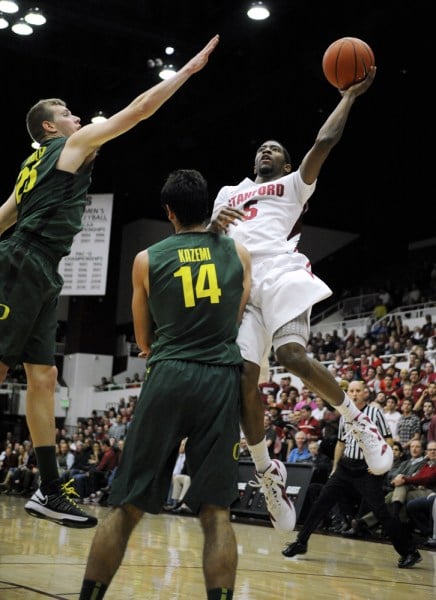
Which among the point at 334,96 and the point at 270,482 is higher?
the point at 334,96

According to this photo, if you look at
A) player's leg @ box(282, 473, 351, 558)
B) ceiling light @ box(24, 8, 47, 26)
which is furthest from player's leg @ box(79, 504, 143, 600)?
ceiling light @ box(24, 8, 47, 26)

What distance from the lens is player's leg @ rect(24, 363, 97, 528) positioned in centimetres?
428

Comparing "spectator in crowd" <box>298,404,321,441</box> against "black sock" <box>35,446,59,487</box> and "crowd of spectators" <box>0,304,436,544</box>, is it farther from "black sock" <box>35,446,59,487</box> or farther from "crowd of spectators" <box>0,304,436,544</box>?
"black sock" <box>35,446,59,487</box>

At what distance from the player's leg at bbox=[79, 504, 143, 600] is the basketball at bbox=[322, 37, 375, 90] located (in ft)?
9.03

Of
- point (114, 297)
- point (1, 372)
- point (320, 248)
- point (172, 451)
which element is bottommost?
point (172, 451)

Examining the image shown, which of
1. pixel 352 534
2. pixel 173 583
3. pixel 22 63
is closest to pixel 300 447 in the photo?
pixel 352 534

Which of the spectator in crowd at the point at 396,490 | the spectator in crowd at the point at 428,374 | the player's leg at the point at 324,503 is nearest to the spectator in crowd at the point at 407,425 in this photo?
the spectator in crowd at the point at 396,490

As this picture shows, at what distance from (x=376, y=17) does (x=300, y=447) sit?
24.7 ft

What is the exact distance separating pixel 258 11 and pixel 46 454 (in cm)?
1186

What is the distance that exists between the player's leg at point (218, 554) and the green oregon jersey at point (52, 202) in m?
1.64

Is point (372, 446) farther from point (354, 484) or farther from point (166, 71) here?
point (166, 71)

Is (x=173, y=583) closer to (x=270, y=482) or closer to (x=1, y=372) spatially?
(x=270, y=482)

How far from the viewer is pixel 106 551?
10.8 ft

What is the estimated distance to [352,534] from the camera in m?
10.7
